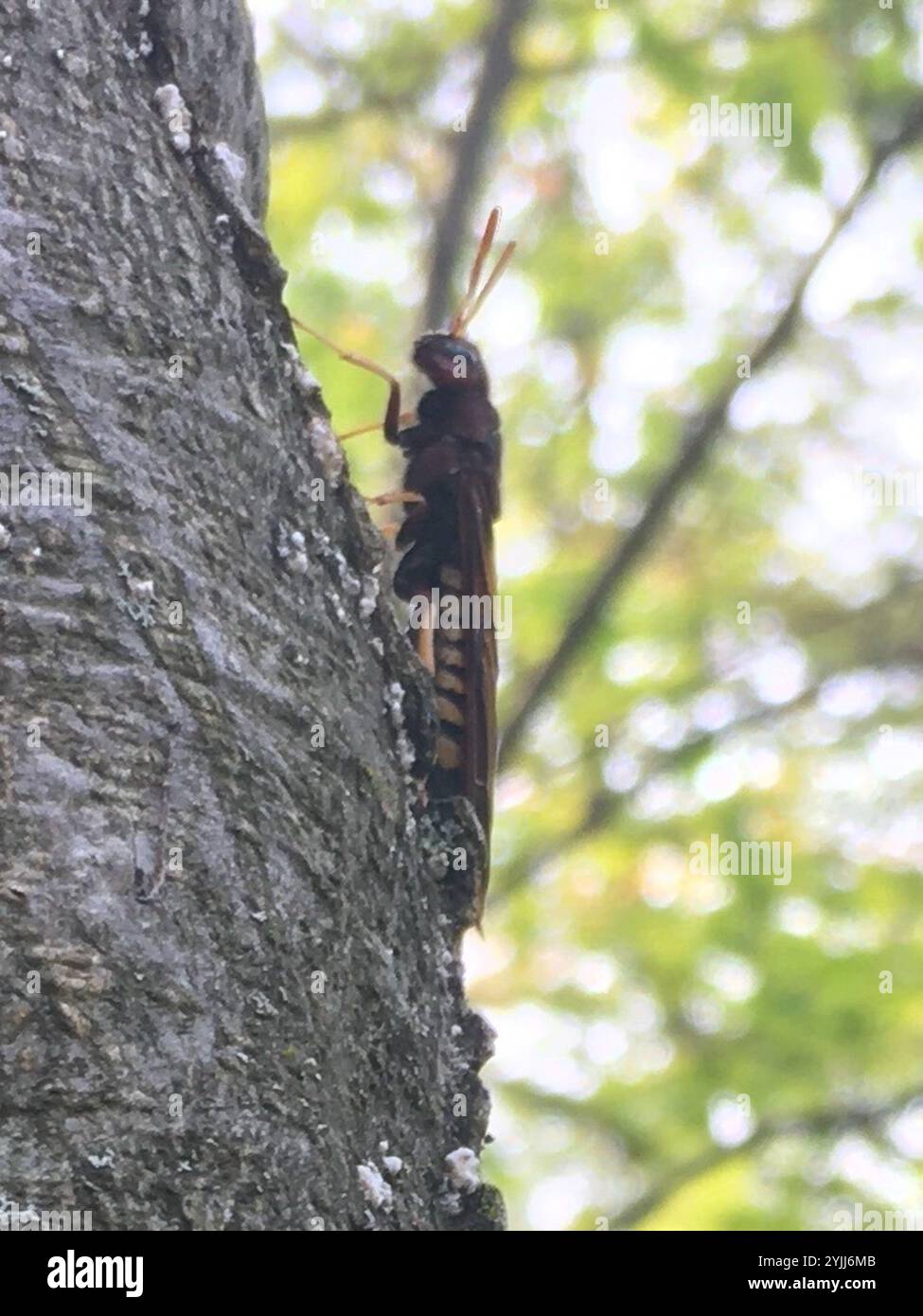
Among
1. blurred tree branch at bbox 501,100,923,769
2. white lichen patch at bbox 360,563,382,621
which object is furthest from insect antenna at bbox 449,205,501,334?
blurred tree branch at bbox 501,100,923,769

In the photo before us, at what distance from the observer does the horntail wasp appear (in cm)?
322

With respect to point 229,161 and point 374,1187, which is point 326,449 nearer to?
point 229,161

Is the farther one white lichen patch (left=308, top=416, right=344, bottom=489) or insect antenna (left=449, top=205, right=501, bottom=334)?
→ insect antenna (left=449, top=205, right=501, bottom=334)

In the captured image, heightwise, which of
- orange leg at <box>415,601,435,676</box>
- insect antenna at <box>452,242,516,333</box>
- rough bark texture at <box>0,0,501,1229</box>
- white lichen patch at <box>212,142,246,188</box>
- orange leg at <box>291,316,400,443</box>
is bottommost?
rough bark texture at <box>0,0,501,1229</box>

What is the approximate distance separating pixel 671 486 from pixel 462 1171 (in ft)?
16.9

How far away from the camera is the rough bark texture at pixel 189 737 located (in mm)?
1577

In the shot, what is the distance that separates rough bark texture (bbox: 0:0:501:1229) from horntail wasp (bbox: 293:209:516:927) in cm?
99

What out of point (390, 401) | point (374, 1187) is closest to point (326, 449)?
point (374, 1187)

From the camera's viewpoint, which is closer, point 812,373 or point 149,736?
point 149,736

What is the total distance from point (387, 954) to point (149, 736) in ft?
1.47

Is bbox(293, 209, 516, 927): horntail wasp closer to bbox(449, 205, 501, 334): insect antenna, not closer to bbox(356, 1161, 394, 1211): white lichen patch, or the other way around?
bbox(449, 205, 501, 334): insect antenna

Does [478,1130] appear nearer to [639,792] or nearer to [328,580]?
[328,580]
